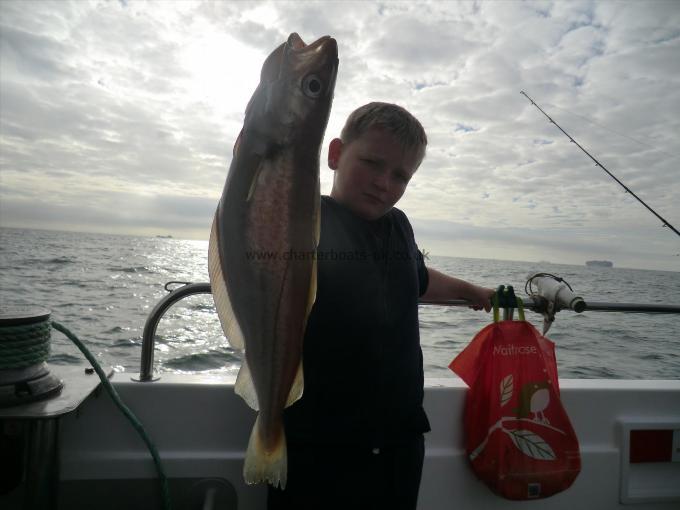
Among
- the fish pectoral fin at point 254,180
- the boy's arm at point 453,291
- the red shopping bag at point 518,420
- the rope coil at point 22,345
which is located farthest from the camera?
the boy's arm at point 453,291

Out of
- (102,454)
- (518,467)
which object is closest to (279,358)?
(102,454)

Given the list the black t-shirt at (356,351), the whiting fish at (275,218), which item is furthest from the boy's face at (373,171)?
the whiting fish at (275,218)

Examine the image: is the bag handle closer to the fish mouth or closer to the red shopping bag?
the red shopping bag

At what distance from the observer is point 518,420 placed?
251cm

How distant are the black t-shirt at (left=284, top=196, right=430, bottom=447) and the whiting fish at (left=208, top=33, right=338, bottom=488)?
18.8 inches

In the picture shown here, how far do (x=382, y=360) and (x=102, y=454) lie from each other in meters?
1.63

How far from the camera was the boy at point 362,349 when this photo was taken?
1.86m

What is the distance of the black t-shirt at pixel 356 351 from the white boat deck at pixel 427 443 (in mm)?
754

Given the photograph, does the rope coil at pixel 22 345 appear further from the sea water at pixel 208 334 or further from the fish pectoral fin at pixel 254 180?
the sea water at pixel 208 334

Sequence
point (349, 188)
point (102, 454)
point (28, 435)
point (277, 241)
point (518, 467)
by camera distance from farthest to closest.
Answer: point (518, 467) < point (102, 454) < point (349, 188) < point (28, 435) < point (277, 241)

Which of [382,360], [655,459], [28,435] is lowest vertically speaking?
[655,459]

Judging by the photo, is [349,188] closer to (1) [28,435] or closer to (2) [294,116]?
(2) [294,116]

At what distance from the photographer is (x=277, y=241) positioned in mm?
1264

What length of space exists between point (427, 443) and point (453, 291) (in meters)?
0.97
